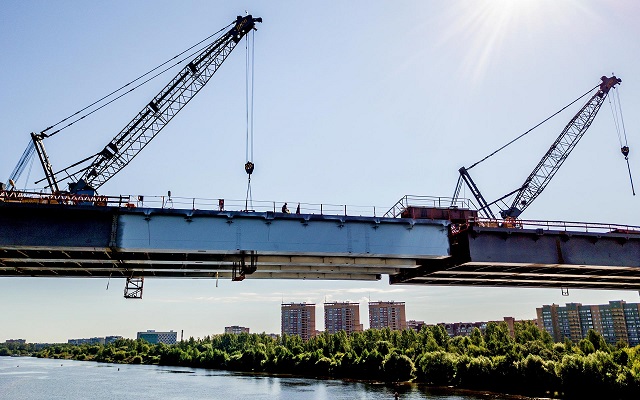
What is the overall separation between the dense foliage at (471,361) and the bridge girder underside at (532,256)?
15818 mm

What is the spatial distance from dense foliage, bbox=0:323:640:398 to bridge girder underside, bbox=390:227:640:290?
51.9ft

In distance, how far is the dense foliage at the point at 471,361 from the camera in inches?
2084

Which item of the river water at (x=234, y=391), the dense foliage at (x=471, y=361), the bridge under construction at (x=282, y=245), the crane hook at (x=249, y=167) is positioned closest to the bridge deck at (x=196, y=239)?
the bridge under construction at (x=282, y=245)

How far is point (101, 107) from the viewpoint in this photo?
49.0 meters

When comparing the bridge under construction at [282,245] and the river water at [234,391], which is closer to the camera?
the bridge under construction at [282,245]

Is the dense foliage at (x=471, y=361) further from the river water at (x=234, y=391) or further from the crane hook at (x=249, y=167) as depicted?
the crane hook at (x=249, y=167)

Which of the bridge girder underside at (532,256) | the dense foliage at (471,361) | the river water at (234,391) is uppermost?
the bridge girder underside at (532,256)

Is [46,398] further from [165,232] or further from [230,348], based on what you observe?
[230,348]

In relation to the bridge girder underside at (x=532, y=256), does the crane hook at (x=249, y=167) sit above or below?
above

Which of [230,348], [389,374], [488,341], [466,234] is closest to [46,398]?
[389,374]

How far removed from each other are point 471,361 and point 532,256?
138ft

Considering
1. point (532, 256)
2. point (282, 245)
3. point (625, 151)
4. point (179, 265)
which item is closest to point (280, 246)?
point (282, 245)

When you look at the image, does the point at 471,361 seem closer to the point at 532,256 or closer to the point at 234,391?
the point at 234,391

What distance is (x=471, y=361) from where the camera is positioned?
71.7 m
